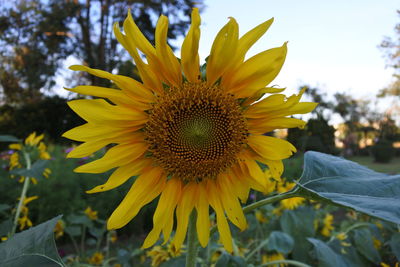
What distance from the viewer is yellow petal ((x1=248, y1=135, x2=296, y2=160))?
0.73 m

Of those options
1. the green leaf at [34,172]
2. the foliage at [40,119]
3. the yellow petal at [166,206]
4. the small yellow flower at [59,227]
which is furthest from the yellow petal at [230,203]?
the foliage at [40,119]

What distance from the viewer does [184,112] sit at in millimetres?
833

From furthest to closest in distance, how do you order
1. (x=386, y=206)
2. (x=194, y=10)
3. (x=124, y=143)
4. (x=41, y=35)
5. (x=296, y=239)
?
(x=41, y=35), (x=296, y=239), (x=124, y=143), (x=194, y=10), (x=386, y=206)

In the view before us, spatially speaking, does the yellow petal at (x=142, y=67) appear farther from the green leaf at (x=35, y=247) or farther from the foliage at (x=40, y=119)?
the foliage at (x=40, y=119)

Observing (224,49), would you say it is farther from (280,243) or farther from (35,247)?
(280,243)

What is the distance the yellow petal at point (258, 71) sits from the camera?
0.72 metres

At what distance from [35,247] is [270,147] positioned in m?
0.59

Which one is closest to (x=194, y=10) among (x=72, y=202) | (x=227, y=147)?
(x=227, y=147)

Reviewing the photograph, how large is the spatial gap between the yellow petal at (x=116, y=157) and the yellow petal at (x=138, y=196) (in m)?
0.06

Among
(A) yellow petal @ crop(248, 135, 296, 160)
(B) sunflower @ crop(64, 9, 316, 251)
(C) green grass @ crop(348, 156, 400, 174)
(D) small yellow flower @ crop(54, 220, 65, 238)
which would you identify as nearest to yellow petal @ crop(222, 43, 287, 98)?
(B) sunflower @ crop(64, 9, 316, 251)

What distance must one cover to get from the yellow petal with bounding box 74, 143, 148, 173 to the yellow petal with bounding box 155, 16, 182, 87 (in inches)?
7.3

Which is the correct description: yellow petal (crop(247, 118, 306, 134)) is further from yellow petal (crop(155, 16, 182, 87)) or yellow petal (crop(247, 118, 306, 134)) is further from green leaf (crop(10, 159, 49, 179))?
green leaf (crop(10, 159, 49, 179))

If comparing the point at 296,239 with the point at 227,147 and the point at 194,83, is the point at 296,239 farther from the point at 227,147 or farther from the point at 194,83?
the point at 194,83

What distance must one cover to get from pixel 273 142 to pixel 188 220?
28cm
